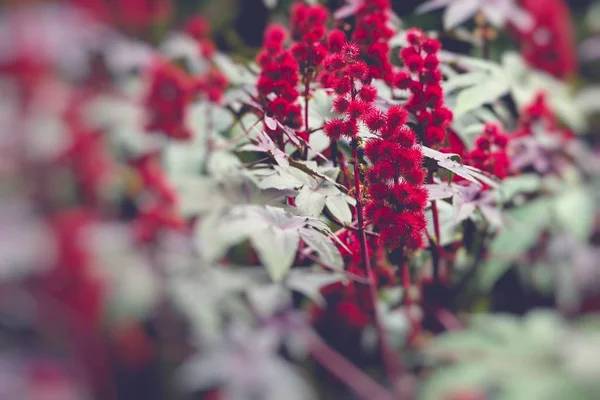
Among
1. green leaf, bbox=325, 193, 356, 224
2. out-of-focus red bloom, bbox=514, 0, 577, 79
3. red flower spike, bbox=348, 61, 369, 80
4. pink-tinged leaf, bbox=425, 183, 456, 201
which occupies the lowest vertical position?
green leaf, bbox=325, 193, 356, 224

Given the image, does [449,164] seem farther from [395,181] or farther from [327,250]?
[327,250]

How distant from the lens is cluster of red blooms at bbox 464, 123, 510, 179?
85 centimetres

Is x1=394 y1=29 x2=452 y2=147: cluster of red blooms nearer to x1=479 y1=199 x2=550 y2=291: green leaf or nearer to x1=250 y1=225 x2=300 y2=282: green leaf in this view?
x1=250 y1=225 x2=300 y2=282: green leaf

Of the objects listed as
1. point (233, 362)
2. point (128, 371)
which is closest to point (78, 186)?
point (128, 371)

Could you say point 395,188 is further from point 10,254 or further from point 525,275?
point 10,254

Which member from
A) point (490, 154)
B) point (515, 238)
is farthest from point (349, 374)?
point (490, 154)

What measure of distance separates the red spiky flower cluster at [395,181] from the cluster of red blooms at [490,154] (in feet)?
0.52

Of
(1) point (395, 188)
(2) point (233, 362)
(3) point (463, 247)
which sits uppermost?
(1) point (395, 188)

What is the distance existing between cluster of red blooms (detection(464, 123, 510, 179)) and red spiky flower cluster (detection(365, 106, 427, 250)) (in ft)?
0.52

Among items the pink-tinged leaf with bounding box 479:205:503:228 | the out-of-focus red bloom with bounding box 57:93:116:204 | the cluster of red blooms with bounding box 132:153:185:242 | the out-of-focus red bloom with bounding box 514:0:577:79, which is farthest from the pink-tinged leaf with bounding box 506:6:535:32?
the out-of-focus red bloom with bounding box 57:93:116:204

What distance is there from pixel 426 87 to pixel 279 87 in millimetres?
186

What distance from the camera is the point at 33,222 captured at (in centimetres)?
188

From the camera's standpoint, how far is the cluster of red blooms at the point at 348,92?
27.2 inches

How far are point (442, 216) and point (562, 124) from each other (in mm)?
760
